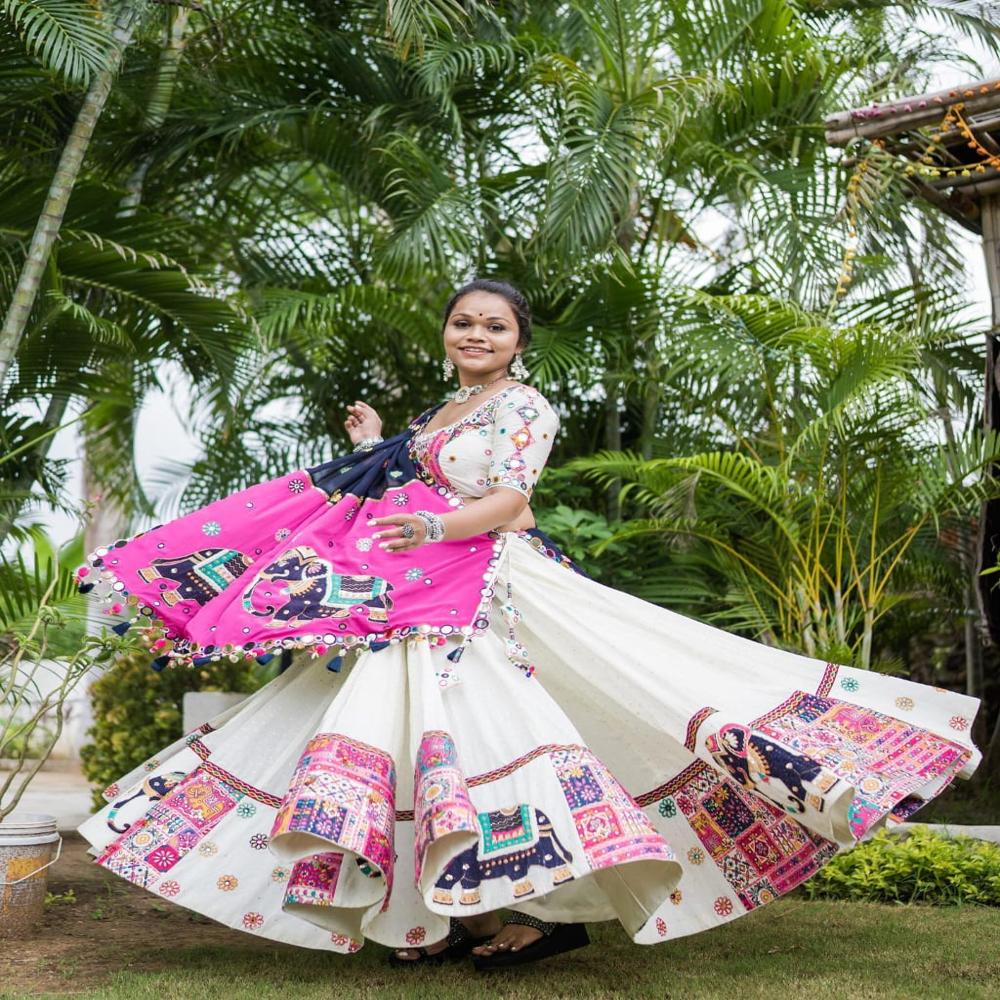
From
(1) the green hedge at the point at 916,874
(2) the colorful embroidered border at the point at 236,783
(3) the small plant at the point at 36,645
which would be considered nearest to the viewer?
(2) the colorful embroidered border at the point at 236,783

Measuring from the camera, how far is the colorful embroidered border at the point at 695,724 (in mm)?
3160

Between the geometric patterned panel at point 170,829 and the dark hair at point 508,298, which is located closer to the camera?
the geometric patterned panel at point 170,829

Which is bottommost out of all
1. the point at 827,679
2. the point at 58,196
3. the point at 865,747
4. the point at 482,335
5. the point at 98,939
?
the point at 98,939

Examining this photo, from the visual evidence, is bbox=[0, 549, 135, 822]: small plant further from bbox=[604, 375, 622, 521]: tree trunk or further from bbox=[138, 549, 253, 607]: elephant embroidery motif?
bbox=[604, 375, 622, 521]: tree trunk

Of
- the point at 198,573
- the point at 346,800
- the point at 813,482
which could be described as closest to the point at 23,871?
the point at 198,573

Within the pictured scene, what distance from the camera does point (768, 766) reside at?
298cm

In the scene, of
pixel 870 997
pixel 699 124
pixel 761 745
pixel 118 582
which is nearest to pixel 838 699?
pixel 761 745

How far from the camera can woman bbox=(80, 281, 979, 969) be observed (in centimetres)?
282

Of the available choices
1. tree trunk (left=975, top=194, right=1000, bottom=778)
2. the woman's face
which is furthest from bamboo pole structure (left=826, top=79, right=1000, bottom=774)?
the woman's face

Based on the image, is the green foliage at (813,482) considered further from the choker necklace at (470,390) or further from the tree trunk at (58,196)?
the tree trunk at (58,196)

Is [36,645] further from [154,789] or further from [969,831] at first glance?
[969,831]

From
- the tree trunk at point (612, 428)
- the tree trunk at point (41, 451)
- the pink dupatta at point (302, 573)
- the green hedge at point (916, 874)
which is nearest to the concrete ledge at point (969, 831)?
the green hedge at point (916, 874)

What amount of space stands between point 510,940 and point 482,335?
173cm

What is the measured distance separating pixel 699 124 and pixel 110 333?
354 cm
